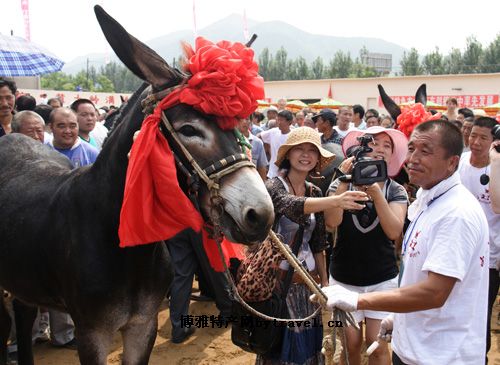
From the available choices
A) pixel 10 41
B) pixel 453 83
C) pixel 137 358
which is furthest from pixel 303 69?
pixel 137 358

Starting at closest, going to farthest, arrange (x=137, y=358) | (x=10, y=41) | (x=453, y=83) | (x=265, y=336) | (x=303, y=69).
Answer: (x=137, y=358) < (x=265, y=336) < (x=10, y=41) < (x=453, y=83) < (x=303, y=69)

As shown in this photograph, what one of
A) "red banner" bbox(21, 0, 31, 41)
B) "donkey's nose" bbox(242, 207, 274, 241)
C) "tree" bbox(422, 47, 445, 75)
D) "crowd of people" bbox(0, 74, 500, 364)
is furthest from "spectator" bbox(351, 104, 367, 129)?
"tree" bbox(422, 47, 445, 75)

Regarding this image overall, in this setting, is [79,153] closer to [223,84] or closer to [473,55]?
[223,84]

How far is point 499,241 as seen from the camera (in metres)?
4.21

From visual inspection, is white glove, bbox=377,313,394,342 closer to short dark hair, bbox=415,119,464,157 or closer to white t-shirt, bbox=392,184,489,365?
white t-shirt, bbox=392,184,489,365

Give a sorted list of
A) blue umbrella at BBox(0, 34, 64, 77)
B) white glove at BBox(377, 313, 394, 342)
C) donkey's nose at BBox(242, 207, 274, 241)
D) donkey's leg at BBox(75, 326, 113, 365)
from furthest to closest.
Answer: blue umbrella at BBox(0, 34, 64, 77)
white glove at BBox(377, 313, 394, 342)
donkey's leg at BBox(75, 326, 113, 365)
donkey's nose at BBox(242, 207, 274, 241)

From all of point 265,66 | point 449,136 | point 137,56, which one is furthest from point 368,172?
point 265,66

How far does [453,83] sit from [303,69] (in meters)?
50.0

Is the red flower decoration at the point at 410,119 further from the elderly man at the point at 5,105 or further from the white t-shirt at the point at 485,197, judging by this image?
the elderly man at the point at 5,105

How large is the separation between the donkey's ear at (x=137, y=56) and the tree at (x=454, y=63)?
225 ft

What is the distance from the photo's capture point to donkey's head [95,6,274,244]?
2.02 m

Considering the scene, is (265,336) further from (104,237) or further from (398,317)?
(104,237)

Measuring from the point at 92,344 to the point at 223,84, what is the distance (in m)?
1.68

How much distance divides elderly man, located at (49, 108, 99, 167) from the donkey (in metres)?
1.38
